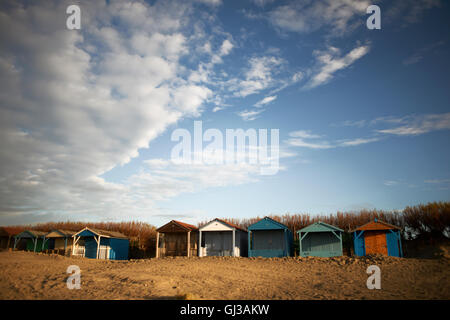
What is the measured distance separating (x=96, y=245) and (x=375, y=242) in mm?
27616

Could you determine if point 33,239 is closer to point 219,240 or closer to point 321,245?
point 219,240

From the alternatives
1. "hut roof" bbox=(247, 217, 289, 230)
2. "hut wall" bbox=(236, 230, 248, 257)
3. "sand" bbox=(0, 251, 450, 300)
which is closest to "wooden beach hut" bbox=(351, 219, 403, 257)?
"sand" bbox=(0, 251, 450, 300)

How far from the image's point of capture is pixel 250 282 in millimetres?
15820

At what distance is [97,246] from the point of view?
32.1m

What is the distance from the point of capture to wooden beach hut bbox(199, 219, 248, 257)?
27.2 metres

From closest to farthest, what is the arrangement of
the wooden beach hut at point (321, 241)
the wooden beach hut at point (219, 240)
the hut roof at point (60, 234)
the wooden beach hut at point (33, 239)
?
1. the wooden beach hut at point (321, 241)
2. the wooden beach hut at point (219, 240)
3. the hut roof at point (60, 234)
4. the wooden beach hut at point (33, 239)

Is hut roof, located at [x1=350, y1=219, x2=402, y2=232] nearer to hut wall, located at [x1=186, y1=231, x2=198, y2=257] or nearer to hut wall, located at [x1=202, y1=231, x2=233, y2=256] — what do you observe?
hut wall, located at [x1=202, y1=231, x2=233, y2=256]

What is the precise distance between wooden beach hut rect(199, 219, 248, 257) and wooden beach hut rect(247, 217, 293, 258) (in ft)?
6.07

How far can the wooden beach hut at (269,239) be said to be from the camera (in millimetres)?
25578

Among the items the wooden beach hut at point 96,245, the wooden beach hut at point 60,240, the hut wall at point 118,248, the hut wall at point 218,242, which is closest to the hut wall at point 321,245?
the hut wall at point 218,242

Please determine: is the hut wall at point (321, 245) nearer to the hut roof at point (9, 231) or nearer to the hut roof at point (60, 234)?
the hut roof at point (60, 234)

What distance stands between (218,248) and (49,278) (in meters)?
14.8
